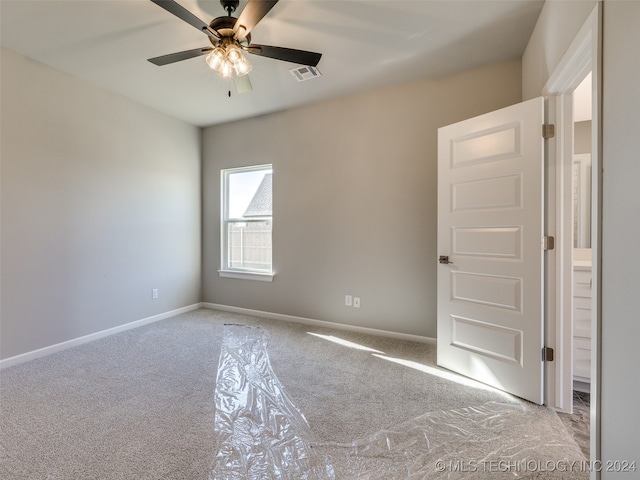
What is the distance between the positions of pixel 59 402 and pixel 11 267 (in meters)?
1.38

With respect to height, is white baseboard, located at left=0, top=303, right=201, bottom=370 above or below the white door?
below

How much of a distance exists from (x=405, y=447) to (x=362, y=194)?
2391mm

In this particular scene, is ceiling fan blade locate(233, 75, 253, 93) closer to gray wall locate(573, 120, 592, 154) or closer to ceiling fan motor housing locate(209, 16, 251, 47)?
ceiling fan motor housing locate(209, 16, 251, 47)

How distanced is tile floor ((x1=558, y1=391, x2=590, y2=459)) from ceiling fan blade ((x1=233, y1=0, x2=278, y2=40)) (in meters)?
2.89

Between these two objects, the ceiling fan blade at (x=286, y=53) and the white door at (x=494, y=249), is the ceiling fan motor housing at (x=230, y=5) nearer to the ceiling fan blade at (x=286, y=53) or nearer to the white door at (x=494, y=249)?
the ceiling fan blade at (x=286, y=53)

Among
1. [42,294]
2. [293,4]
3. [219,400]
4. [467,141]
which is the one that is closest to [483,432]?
[219,400]

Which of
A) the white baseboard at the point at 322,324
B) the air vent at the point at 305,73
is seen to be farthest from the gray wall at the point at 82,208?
the air vent at the point at 305,73

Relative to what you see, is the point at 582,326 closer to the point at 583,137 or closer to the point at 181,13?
the point at 583,137

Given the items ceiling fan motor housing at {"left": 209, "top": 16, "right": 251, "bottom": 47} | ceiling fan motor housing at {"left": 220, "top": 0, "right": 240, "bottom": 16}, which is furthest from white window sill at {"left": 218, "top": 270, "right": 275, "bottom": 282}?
ceiling fan motor housing at {"left": 220, "top": 0, "right": 240, "bottom": 16}

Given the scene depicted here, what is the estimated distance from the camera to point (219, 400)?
201cm

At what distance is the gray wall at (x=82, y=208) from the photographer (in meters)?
2.60

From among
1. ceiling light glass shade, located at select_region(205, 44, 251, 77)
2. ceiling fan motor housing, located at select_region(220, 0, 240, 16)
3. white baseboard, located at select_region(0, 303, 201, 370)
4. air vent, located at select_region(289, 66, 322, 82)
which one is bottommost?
white baseboard, located at select_region(0, 303, 201, 370)

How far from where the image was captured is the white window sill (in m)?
3.96
